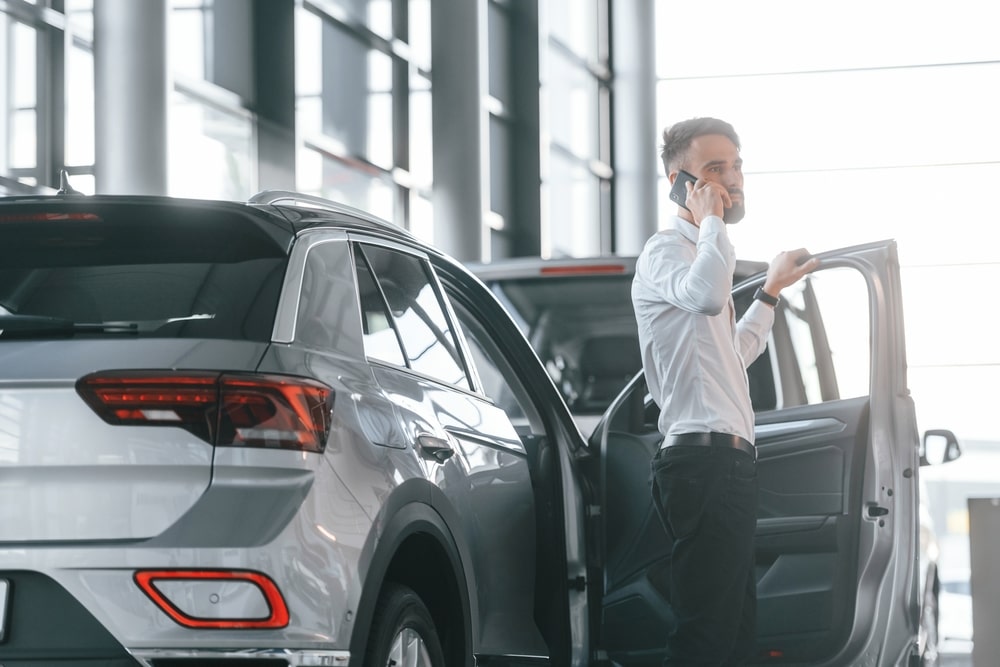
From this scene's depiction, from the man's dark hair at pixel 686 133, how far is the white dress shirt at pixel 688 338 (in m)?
0.15

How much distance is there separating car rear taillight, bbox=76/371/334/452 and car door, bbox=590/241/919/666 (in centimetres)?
164

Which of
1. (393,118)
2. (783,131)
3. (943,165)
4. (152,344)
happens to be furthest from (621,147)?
(152,344)

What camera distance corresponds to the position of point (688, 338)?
10.6ft

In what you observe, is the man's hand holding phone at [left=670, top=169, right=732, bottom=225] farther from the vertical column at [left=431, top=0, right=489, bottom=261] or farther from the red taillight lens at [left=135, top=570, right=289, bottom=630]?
the vertical column at [left=431, top=0, right=489, bottom=261]

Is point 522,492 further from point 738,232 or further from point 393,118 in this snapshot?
point 738,232

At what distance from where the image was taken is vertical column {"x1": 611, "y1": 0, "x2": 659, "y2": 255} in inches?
744

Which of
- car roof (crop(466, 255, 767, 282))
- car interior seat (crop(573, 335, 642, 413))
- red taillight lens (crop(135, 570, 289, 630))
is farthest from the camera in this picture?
car interior seat (crop(573, 335, 642, 413))

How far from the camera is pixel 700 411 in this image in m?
3.22

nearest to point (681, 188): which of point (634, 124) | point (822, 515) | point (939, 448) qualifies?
point (822, 515)

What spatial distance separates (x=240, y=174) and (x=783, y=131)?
9407 mm

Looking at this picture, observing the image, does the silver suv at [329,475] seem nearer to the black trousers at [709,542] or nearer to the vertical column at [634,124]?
the black trousers at [709,542]

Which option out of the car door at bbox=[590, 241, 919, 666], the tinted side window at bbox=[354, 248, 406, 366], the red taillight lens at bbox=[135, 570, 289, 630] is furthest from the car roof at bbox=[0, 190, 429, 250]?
the car door at bbox=[590, 241, 919, 666]

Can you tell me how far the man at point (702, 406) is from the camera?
10.4ft

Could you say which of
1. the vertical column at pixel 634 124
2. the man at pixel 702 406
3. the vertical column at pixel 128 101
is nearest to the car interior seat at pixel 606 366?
the man at pixel 702 406
